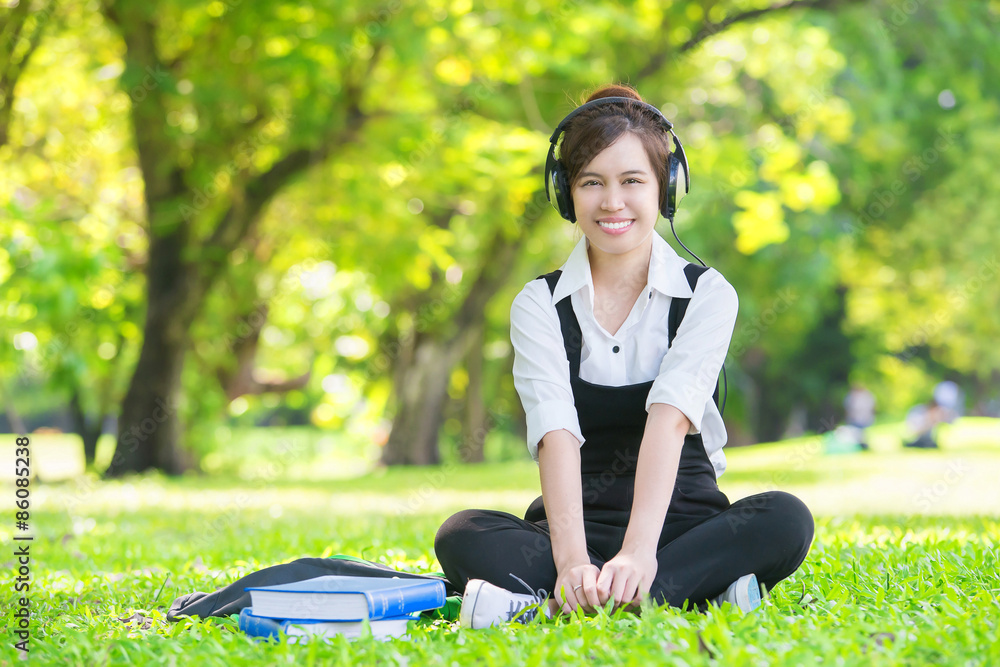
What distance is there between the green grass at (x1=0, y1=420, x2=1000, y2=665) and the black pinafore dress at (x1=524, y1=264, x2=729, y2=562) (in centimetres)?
37

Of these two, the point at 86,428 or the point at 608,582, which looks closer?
the point at 608,582

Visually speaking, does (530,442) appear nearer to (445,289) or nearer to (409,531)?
(409,531)

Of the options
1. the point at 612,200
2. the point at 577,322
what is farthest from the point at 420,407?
the point at 612,200

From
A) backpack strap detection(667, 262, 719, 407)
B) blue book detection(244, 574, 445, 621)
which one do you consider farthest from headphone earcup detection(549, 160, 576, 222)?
blue book detection(244, 574, 445, 621)

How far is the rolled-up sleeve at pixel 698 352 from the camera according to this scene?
2.58m

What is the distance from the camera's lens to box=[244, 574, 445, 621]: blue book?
7.72 feet

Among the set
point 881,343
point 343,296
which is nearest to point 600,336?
point 343,296

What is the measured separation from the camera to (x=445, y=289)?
14.7 m

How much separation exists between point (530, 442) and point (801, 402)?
Result: 2231 cm

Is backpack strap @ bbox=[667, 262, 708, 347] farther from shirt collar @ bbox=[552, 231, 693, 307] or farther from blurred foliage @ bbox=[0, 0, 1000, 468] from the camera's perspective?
blurred foliage @ bbox=[0, 0, 1000, 468]

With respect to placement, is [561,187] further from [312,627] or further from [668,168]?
[312,627]

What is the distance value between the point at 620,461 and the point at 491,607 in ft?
2.13

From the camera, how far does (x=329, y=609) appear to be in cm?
238

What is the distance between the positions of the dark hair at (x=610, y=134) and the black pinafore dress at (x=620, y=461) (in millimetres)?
474
